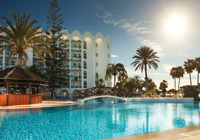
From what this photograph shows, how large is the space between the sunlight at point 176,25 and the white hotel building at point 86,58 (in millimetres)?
24805

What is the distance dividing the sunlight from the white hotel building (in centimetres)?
2481

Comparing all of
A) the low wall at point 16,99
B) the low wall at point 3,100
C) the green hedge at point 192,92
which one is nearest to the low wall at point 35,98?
the low wall at point 16,99

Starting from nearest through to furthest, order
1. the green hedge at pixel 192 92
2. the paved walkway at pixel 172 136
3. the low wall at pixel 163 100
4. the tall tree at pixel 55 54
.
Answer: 1. the paved walkway at pixel 172 136
2. the low wall at pixel 163 100
3. the green hedge at pixel 192 92
4. the tall tree at pixel 55 54

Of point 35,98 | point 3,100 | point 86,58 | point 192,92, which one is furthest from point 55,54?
point 192,92

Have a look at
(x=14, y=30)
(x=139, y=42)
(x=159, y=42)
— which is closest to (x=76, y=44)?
(x=139, y=42)

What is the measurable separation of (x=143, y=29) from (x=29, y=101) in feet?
72.0

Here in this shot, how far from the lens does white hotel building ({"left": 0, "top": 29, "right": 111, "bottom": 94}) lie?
43594 millimetres

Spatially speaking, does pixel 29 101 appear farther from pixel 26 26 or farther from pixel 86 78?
→ pixel 86 78

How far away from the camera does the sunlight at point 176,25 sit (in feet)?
62.5

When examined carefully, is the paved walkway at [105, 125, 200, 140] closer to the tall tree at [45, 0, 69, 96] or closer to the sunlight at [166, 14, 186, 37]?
the sunlight at [166, 14, 186, 37]

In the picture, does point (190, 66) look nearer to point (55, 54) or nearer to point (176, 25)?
point (176, 25)

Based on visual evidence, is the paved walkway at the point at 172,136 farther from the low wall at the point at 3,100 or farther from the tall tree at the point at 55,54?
the tall tree at the point at 55,54

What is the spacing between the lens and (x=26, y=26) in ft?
62.7

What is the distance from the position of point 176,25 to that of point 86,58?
93.1 feet
